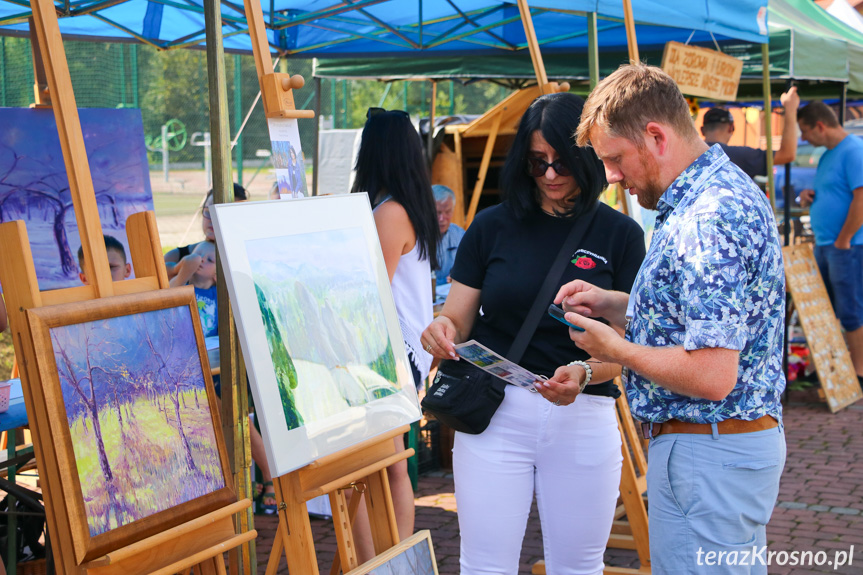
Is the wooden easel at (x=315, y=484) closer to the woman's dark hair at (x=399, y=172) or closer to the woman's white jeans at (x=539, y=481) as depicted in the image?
the woman's white jeans at (x=539, y=481)

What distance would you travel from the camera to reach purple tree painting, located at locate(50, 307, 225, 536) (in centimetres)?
174

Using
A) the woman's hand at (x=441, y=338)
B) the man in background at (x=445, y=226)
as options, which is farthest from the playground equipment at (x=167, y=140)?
the woman's hand at (x=441, y=338)

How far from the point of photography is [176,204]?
14891 mm

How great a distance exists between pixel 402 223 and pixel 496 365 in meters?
1.01

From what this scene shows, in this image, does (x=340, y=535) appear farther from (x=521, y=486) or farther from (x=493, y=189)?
(x=493, y=189)

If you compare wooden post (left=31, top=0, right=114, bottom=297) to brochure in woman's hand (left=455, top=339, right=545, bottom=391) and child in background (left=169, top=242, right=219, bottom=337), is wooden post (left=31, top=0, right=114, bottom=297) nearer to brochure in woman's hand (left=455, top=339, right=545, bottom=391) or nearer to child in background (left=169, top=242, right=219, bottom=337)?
brochure in woman's hand (left=455, top=339, right=545, bottom=391)

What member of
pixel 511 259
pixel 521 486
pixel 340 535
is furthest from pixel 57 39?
pixel 521 486

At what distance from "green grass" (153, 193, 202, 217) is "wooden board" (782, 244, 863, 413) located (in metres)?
10.4

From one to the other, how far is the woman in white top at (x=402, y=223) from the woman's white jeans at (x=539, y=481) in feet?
2.74

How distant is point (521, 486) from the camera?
2248 mm

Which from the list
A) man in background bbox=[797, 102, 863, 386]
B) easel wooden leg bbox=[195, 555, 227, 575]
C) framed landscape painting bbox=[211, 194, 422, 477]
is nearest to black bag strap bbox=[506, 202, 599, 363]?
framed landscape painting bbox=[211, 194, 422, 477]

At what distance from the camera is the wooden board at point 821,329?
6.41m

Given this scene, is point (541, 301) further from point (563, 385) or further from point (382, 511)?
point (382, 511)

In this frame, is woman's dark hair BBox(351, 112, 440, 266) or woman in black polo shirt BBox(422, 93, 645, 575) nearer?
woman in black polo shirt BBox(422, 93, 645, 575)
